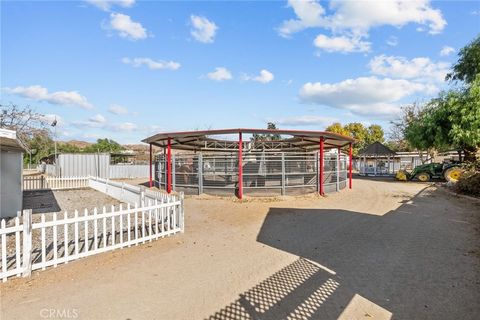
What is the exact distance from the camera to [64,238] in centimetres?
620

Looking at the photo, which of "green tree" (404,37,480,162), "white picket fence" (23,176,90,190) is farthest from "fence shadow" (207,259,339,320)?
"white picket fence" (23,176,90,190)

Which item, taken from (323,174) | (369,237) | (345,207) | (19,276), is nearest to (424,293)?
(369,237)

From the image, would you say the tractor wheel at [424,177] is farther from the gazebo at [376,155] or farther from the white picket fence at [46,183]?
the white picket fence at [46,183]

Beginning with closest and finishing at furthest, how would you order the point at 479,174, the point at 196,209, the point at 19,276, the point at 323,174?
the point at 19,276
the point at 196,209
the point at 479,174
the point at 323,174

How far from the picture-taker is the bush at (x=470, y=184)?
13562 millimetres

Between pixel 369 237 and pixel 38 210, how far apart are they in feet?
36.3

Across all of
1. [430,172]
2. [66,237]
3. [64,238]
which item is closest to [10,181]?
[64,238]

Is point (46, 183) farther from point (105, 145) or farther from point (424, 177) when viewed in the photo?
point (105, 145)

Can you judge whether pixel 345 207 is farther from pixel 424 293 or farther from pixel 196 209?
pixel 424 293

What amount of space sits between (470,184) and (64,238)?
52.6 feet

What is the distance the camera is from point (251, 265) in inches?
202

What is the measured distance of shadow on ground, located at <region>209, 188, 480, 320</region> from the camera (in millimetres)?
3619

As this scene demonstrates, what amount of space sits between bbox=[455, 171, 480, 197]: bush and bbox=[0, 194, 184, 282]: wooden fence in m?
13.5

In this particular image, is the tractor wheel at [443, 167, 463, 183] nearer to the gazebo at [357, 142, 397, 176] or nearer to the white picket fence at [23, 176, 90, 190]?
the gazebo at [357, 142, 397, 176]
